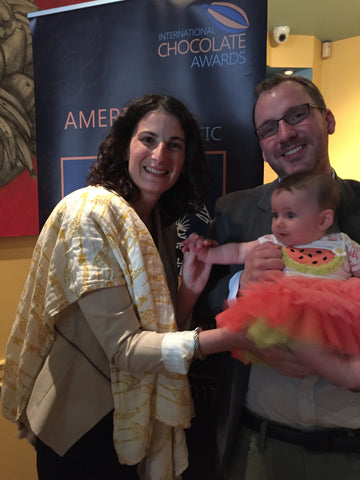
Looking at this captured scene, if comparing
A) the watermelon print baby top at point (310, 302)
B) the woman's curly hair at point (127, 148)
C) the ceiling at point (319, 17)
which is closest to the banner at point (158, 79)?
the woman's curly hair at point (127, 148)

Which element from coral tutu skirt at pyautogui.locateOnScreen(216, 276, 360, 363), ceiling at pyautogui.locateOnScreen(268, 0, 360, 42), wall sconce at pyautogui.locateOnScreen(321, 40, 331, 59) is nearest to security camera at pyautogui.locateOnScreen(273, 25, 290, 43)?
ceiling at pyautogui.locateOnScreen(268, 0, 360, 42)

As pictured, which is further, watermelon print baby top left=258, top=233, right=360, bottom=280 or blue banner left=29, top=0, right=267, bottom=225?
blue banner left=29, top=0, right=267, bottom=225

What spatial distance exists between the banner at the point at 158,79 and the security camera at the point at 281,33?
1.98 metres

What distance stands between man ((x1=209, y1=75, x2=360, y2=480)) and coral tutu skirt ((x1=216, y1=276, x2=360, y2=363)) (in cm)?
10

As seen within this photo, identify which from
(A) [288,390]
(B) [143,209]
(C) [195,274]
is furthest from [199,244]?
(A) [288,390]

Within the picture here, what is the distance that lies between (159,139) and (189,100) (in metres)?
0.50

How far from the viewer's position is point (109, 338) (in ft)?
3.65

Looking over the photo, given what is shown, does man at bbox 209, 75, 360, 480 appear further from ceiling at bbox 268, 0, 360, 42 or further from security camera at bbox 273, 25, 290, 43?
security camera at bbox 273, 25, 290, 43

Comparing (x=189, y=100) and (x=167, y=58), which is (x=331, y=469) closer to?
(x=189, y=100)

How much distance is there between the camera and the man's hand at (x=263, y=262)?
108cm

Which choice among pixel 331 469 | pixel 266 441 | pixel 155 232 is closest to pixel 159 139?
pixel 155 232

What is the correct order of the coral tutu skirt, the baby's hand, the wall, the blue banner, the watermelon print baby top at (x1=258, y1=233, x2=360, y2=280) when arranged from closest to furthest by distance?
the coral tutu skirt, the watermelon print baby top at (x1=258, y1=233, x2=360, y2=280), the baby's hand, the blue banner, the wall

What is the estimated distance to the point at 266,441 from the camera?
1180 mm

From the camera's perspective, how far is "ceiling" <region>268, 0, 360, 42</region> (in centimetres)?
295
